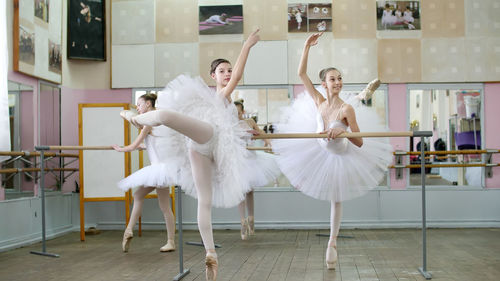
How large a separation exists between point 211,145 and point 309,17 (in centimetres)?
434

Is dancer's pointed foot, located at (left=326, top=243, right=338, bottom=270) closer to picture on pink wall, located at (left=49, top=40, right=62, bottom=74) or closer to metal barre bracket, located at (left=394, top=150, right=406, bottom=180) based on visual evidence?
metal barre bracket, located at (left=394, top=150, right=406, bottom=180)

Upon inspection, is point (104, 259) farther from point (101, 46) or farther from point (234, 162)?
point (101, 46)

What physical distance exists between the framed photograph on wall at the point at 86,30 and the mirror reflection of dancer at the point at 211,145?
162 inches

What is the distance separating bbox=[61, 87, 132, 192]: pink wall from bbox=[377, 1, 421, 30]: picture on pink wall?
3.66m

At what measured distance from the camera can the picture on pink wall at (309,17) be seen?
7250mm

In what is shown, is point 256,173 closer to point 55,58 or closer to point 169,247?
point 169,247

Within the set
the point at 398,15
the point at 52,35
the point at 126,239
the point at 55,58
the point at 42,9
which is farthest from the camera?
the point at 398,15

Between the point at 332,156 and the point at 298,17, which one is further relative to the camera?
the point at 298,17

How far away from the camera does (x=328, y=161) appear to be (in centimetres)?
427

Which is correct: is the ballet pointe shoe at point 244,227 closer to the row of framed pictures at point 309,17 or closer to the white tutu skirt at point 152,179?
the white tutu skirt at point 152,179

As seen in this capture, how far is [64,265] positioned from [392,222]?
4.33m

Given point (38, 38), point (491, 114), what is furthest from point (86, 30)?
point (491, 114)

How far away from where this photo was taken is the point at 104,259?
4.91 metres

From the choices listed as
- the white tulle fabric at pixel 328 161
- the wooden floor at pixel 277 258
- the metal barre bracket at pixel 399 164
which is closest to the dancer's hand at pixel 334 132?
the white tulle fabric at pixel 328 161
